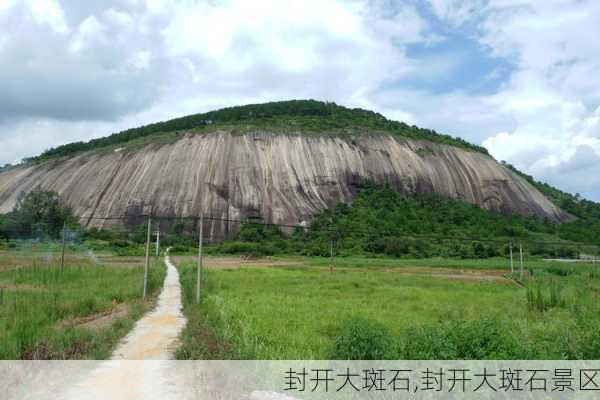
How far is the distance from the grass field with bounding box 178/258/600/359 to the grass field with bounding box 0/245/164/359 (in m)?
2.00

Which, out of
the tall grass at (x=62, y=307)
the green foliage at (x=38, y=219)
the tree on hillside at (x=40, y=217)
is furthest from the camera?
the tree on hillside at (x=40, y=217)

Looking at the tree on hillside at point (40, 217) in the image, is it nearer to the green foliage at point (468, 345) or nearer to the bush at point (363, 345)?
the bush at point (363, 345)

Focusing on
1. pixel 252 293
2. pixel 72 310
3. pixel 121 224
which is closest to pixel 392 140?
pixel 121 224

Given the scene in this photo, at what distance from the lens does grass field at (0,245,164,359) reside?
10984mm

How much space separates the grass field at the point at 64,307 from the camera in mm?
10984

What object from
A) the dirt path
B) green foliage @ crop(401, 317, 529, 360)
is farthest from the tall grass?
green foliage @ crop(401, 317, 529, 360)

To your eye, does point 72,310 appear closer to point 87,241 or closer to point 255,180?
point 87,241

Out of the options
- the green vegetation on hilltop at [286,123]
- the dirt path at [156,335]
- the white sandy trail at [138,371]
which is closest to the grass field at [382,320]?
the dirt path at [156,335]

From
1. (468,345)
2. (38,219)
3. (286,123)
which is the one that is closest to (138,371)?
(468,345)

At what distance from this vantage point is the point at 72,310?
16.5 m

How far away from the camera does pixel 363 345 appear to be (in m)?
7.92

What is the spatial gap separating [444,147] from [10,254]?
6413 cm

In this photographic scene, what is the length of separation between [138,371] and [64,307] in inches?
299

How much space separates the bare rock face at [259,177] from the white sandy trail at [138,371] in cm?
4778
